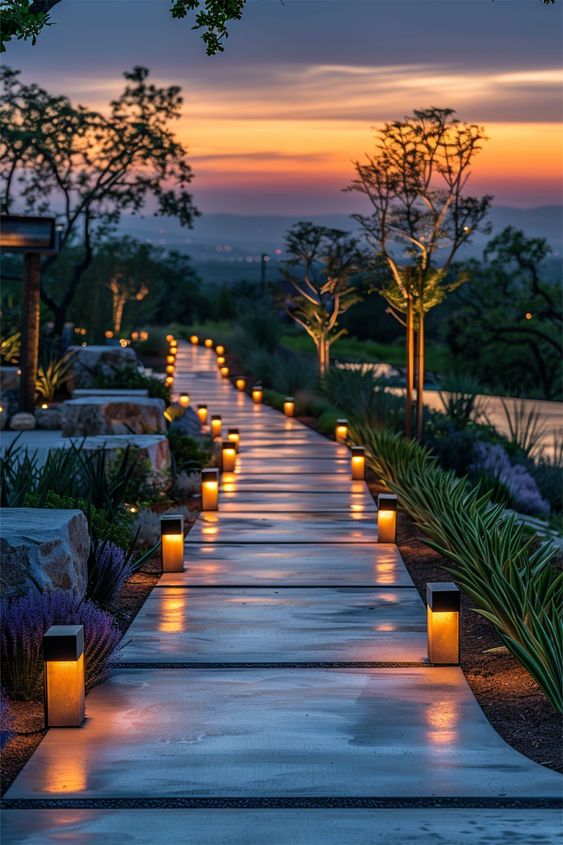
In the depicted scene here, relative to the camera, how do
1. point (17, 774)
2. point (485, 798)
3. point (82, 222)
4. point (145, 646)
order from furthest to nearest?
1. point (82, 222)
2. point (145, 646)
3. point (17, 774)
4. point (485, 798)

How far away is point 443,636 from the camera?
7.48 meters

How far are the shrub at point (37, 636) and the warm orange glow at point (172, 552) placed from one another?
289 cm

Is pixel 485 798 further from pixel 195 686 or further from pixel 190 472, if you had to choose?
pixel 190 472

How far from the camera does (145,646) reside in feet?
26.3

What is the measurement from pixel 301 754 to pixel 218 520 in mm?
7098

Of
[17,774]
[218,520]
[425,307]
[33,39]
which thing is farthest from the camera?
[425,307]

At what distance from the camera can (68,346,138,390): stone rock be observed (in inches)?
977

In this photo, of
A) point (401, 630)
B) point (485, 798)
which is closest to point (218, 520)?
point (401, 630)

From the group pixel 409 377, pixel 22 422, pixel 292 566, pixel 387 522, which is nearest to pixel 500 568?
pixel 292 566

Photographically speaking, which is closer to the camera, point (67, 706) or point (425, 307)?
point (67, 706)

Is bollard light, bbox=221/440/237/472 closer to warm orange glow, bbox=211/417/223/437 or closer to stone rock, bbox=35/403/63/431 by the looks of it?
warm orange glow, bbox=211/417/223/437

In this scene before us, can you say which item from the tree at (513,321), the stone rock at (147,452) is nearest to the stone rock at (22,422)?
the stone rock at (147,452)

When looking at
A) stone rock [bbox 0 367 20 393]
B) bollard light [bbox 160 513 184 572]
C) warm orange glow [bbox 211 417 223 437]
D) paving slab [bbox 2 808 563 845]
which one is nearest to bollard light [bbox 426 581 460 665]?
paving slab [bbox 2 808 563 845]

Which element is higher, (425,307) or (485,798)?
(425,307)
